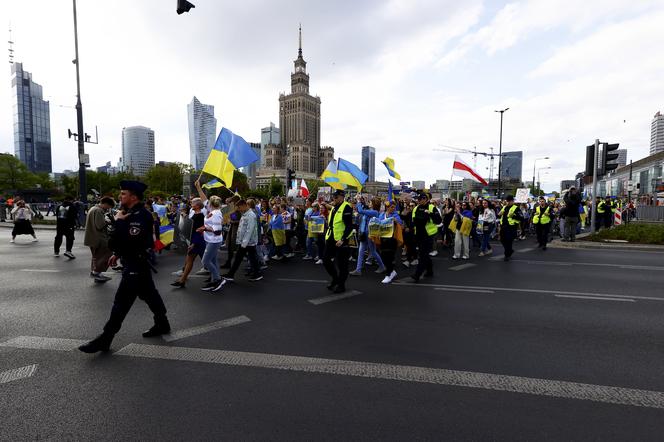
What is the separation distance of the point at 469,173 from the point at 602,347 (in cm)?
1196

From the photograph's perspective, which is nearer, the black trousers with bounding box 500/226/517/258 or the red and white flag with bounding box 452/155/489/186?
the black trousers with bounding box 500/226/517/258

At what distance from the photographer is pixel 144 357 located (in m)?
3.98

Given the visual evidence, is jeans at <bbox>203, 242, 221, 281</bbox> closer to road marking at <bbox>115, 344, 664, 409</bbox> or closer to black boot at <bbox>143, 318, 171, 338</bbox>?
black boot at <bbox>143, 318, 171, 338</bbox>

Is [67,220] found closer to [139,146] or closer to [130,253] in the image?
[130,253]

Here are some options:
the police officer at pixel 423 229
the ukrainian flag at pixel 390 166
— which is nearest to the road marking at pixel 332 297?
the police officer at pixel 423 229

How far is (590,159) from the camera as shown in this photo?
1479 cm

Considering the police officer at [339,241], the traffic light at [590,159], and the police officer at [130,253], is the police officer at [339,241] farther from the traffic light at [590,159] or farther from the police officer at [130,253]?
the traffic light at [590,159]

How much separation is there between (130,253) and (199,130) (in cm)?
16160

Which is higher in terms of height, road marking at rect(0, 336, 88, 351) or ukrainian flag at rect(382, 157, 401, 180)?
ukrainian flag at rect(382, 157, 401, 180)

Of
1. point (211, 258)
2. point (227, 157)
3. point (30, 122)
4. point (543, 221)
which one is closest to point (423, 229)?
point (211, 258)

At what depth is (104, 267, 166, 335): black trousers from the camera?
4.15 metres

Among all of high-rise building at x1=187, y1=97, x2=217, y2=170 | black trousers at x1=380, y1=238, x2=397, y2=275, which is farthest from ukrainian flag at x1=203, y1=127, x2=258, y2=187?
high-rise building at x1=187, y1=97, x2=217, y2=170

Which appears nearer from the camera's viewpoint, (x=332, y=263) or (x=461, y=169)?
(x=332, y=263)

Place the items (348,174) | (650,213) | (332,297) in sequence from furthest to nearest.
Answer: (650,213)
(348,174)
(332,297)
